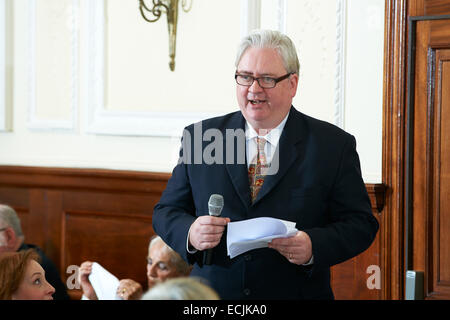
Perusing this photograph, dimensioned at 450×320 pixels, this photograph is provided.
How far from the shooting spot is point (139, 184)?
4.64 metres

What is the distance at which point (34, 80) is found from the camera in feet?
16.5

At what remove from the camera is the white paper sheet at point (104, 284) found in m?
3.88

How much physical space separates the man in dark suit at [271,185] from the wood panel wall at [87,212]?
188cm

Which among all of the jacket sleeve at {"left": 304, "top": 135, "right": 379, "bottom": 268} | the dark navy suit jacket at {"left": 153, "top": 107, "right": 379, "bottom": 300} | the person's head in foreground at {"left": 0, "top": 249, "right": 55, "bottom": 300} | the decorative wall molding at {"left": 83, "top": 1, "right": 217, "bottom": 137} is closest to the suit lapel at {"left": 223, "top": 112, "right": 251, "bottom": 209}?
the dark navy suit jacket at {"left": 153, "top": 107, "right": 379, "bottom": 300}

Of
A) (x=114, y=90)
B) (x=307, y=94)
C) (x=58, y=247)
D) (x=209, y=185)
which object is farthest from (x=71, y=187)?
(x=209, y=185)

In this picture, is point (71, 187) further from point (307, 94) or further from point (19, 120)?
point (307, 94)

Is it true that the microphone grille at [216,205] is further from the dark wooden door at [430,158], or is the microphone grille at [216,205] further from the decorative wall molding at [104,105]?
the decorative wall molding at [104,105]

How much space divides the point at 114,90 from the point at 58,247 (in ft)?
3.92

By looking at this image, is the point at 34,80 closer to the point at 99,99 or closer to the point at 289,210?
the point at 99,99

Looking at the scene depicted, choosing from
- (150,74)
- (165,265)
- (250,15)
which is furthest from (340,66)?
(165,265)

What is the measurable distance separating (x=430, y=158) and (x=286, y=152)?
5.26ft

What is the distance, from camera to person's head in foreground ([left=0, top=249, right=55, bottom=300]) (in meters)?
2.57

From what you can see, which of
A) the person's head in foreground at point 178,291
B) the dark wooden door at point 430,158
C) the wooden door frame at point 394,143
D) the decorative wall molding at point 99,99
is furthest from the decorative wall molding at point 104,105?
the person's head in foreground at point 178,291
